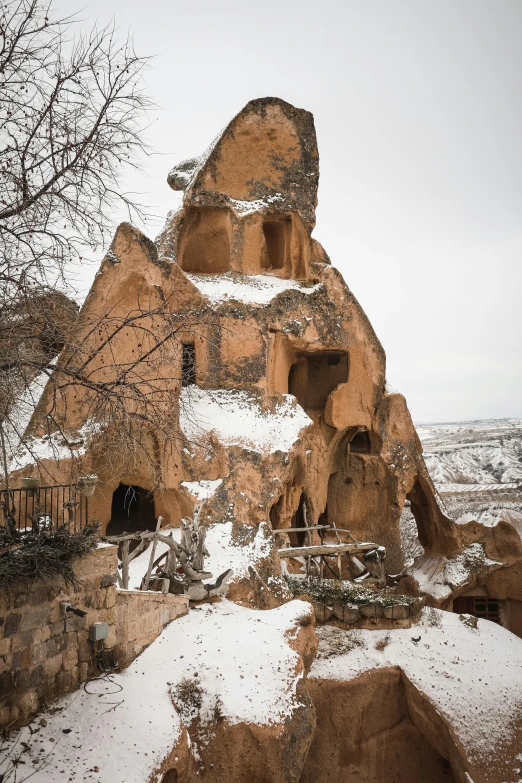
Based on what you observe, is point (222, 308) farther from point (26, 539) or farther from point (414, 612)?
point (26, 539)

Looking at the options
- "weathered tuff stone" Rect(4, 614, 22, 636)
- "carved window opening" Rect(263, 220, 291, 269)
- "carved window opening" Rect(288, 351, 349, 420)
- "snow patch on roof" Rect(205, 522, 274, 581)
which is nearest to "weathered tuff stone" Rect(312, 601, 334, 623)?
"snow patch on roof" Rect(205, 522, 274, 581)

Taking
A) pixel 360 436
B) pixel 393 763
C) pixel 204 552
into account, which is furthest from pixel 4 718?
pixel 360 436

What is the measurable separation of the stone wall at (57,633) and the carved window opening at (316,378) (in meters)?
14.6

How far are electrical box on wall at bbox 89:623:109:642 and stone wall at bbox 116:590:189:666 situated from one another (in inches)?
26.0

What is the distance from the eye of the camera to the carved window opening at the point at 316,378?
23000 millimetres

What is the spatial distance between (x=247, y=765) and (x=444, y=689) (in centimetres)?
585

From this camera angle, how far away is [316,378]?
918 inches

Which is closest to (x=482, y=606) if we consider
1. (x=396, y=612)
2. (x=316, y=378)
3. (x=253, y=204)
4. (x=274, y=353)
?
(x=396, y=612)

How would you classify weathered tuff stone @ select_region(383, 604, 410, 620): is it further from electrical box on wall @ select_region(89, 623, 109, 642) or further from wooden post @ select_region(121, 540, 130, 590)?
electrical box on wall @ select_region(89, 623, 109, 642)

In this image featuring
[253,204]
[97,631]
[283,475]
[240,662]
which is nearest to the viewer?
[97,631]

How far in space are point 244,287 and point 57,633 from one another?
13538 millimetres

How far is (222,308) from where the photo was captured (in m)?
17.5

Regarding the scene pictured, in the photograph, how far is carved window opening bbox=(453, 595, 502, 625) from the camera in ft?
68.9

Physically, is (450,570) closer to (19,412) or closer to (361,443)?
(361,443)
